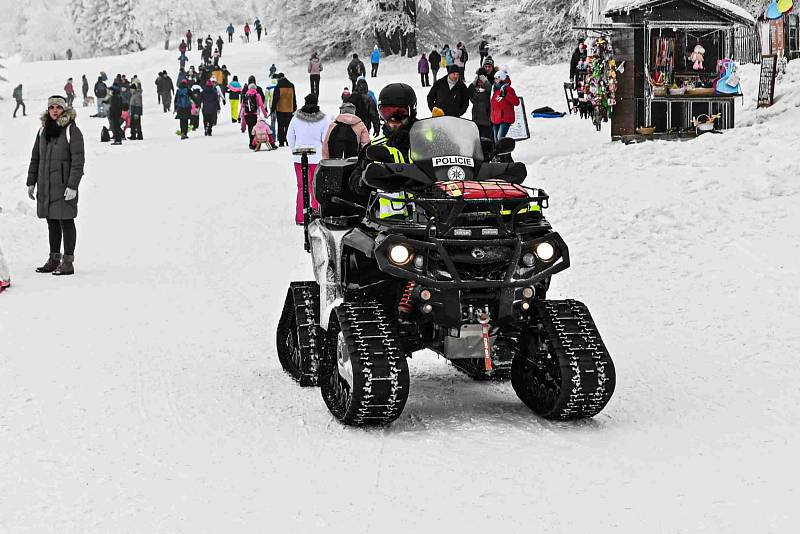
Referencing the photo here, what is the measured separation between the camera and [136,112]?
3231 centimetres

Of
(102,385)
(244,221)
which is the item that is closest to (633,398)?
(102,385)

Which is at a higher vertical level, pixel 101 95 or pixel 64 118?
pixel 101 95

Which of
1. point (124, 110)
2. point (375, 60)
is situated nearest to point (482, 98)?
point (124, 110)

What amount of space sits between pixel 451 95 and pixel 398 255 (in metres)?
13.3

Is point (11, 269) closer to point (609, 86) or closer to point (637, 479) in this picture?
point (637, 479)

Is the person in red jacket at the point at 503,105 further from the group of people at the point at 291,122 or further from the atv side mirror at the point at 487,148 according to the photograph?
the atv side mirror at the point at 487,148

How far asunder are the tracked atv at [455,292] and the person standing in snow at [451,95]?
39.7 feet

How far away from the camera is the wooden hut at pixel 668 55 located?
20.6 meters

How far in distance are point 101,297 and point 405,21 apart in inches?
1750

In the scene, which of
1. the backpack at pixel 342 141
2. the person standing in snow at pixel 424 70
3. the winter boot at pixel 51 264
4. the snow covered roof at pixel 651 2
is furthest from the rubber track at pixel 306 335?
the person standing in snow at pixel 424 70

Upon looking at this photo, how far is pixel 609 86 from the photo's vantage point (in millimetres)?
21062

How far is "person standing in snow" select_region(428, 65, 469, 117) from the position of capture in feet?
62.6

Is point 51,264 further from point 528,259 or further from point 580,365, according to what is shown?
point 580,365

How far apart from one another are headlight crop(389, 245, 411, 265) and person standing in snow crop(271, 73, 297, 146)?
64.3 feet
